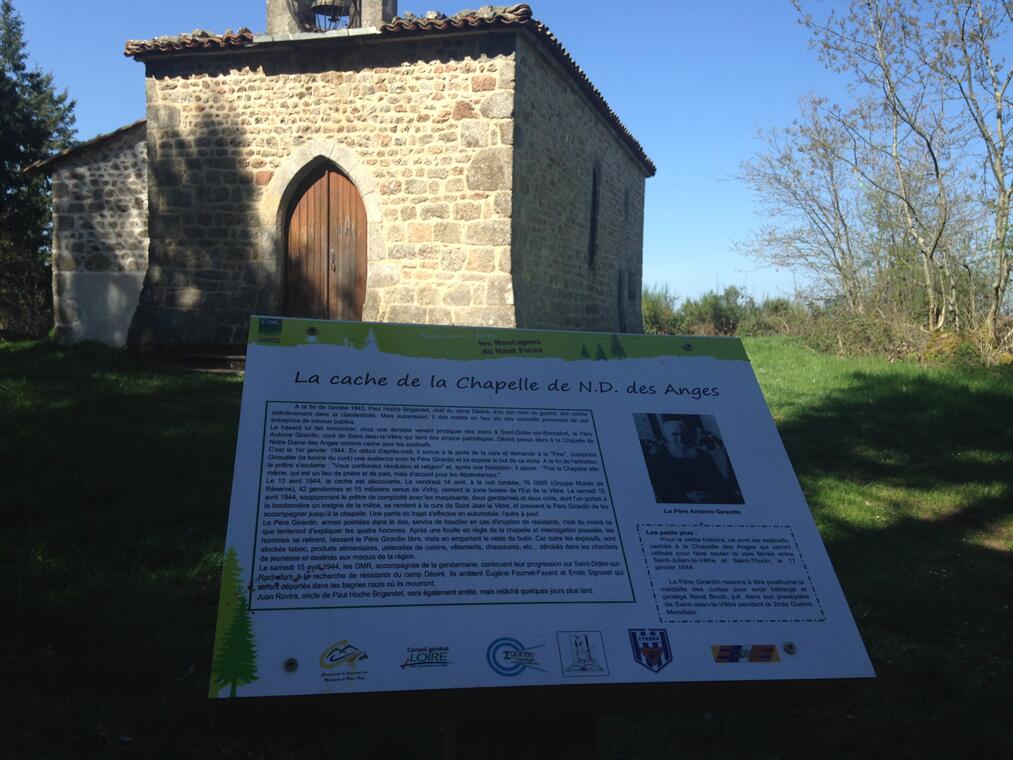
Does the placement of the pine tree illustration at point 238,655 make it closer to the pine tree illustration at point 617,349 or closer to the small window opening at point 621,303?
the pine tree illustration at point 617,349

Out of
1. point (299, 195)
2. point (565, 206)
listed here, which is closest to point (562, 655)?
point (299, 195)

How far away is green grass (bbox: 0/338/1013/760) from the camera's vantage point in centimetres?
287

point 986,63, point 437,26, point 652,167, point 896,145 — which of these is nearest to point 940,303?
point 896,145

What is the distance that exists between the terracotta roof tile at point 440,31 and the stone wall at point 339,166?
0.21m

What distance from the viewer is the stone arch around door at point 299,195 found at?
10.1 meters

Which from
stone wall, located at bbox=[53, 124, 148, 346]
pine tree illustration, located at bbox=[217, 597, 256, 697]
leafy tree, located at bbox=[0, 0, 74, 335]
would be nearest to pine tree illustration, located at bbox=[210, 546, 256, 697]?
pine tree illustration, located at bbox=[217, 597, 256, 697]

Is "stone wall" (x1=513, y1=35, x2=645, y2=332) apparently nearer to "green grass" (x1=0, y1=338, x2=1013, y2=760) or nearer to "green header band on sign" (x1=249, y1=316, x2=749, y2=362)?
"green grass" (x1=0, y1=338, x2=1013, y2=760)

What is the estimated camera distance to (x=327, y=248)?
10.7 m

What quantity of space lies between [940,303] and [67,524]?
1377 centimetres

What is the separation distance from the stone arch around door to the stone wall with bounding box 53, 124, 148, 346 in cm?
379

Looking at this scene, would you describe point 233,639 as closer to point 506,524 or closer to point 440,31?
point 506,524

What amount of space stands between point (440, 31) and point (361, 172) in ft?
6.57

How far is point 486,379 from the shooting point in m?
2.24

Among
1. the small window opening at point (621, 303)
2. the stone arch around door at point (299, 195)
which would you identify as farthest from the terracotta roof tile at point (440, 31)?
the small window opening at point (621, 303)
